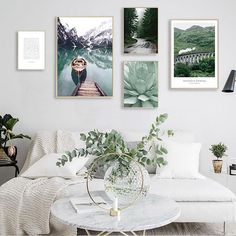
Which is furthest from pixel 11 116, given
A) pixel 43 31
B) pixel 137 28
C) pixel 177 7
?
pixel 177 7

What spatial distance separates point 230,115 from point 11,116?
2361mm

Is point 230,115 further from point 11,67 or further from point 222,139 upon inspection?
point 11,67

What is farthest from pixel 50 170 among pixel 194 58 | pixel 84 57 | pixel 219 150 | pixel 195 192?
pixel 194 58

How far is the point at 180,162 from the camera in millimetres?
3596

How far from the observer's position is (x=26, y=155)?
4320mm

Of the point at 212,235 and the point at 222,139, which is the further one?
the point at 222,139

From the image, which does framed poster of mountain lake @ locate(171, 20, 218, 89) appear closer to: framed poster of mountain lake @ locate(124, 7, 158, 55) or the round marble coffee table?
framed poster of mountain lake @ locate(124, 7, 158, 55)

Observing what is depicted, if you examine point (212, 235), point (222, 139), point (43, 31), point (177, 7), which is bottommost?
point (212, 235)

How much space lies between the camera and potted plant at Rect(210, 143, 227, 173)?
12.9 feet

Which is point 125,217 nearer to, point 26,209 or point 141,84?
point 26,209

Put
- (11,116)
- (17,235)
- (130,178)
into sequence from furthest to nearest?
(11,116)
(17,235)
(130,178)

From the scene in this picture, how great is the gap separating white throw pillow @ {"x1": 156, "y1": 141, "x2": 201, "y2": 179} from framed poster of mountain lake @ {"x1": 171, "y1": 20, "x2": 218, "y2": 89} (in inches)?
33.1

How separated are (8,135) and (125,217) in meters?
2.35

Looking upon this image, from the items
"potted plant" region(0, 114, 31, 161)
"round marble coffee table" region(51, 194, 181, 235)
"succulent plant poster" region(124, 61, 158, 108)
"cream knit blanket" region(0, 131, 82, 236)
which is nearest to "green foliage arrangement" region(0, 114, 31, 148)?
"potted plant" region(0, 114, 31, 161)
